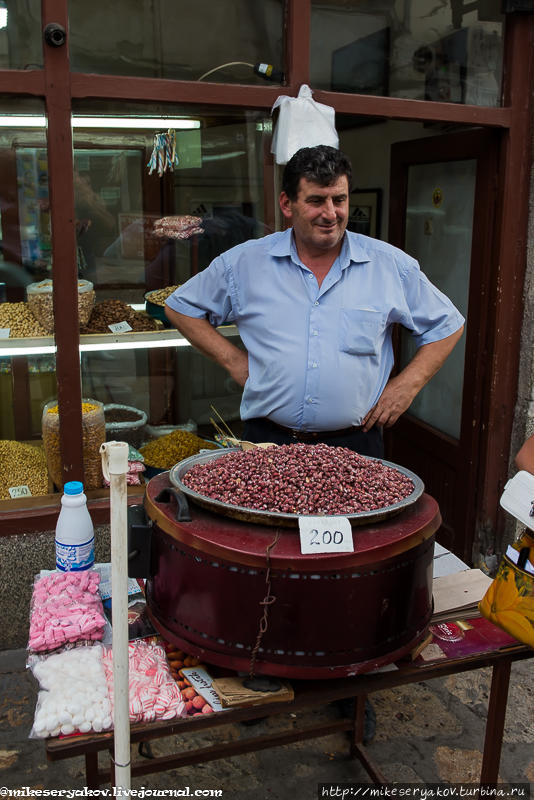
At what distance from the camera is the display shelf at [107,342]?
344 cm

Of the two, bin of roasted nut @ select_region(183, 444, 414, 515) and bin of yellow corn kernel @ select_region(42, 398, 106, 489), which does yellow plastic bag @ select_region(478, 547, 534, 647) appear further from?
bin of yellow corn kernel @ select_region(42, 398, 106, 489)

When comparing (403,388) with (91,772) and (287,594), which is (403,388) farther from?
(91,772)

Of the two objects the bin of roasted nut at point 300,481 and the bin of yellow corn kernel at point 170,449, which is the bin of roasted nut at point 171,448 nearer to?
the bin of yellow corn kernel at point 170,449

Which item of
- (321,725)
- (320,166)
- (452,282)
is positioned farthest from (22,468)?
(452,282)

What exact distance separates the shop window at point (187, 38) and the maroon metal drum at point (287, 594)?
2384 mm

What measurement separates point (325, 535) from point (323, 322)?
1.17 meters

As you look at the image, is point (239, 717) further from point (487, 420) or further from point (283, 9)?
point (283, 9)

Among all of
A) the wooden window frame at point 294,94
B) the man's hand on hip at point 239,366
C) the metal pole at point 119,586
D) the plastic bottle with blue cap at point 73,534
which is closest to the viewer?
the metal pole at point 119,586

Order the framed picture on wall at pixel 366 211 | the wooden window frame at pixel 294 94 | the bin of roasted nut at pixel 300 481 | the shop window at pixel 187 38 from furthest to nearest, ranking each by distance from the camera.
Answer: the framed picture on wall at pixel 366 211 < the shop window at pixel 187 38 < the wooden window frame at pixel 294 94 < the bin of roasted nut at pixel 300 481

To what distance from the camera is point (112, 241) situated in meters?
3.68

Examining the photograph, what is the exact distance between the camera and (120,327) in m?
3.68

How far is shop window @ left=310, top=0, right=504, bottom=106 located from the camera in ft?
12.1

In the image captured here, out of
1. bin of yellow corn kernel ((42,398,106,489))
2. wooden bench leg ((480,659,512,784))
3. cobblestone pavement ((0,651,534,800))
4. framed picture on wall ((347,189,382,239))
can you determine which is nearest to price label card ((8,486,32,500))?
bin of yellow corn kernel ((42,398,106,489))

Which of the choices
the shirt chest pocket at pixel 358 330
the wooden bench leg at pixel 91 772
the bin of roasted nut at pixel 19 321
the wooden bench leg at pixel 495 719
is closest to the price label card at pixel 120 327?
the bin of roasted nut at pixel 19 321
